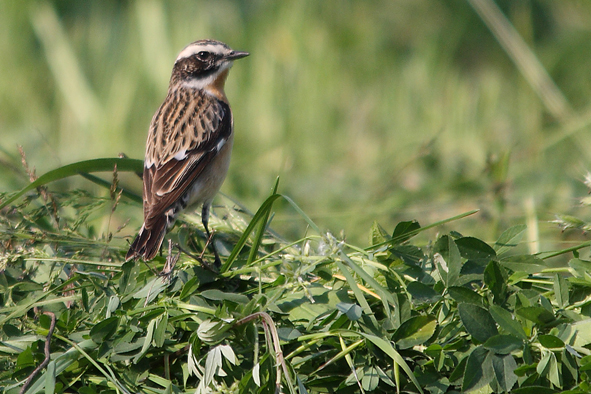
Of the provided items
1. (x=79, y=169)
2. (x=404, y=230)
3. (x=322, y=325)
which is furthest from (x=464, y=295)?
(x=79, y=169)

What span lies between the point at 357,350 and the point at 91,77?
24.2ft

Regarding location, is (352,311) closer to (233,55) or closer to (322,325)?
(322,325)

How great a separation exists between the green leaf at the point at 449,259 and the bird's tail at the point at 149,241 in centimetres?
112

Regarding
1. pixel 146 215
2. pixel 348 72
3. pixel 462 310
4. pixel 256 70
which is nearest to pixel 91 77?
pixel 256 70

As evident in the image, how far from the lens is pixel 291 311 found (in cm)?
240

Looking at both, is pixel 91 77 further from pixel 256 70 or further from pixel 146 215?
pixel 146 215

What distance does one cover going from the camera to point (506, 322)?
213 centimetres

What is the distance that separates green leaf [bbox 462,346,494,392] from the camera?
208cm

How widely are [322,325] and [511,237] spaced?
0.75 meters

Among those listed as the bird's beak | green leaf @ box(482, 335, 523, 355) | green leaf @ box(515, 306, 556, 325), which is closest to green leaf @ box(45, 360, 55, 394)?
green leaf @ box(482, 335, 523, 355)

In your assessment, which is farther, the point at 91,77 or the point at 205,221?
the point at 91,77

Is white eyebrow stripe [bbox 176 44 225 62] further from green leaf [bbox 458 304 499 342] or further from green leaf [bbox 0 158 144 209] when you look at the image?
green leaf [bbox 458 304 499 342]

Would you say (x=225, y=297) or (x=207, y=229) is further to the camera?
(x=207, y=229)

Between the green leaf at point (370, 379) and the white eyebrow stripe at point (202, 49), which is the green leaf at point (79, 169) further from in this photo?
the white eyebrow stripe at point (202, 49)
